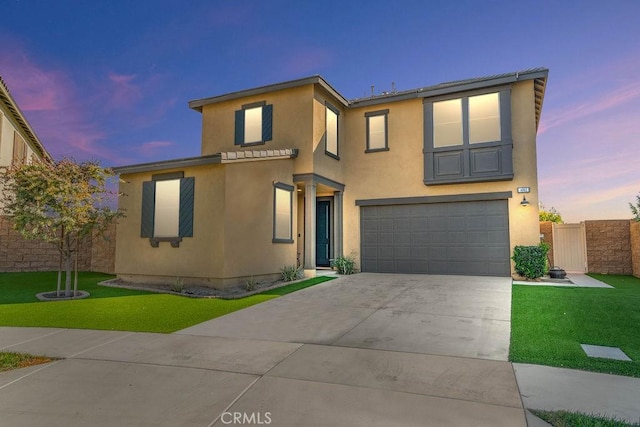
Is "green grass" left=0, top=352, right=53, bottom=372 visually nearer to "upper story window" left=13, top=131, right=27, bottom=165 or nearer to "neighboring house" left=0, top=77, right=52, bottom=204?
"neighboring house" left=0, top=77, right=52, bottom=204

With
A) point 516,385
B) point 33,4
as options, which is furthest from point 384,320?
point 33,4

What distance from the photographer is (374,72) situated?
60.8 ft

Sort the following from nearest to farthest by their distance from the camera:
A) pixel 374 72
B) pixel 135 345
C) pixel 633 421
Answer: pixel 633 421 < pixel 135 345 < pixel 374 72

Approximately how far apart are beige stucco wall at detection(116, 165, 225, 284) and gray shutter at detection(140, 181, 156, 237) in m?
0.19

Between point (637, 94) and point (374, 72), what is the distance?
1031cm

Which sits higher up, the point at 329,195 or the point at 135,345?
the point at 329,195

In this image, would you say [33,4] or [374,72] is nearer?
[33,4]

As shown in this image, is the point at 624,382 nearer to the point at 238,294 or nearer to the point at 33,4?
the point at 238,294

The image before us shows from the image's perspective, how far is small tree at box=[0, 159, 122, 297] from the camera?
27.9 feet

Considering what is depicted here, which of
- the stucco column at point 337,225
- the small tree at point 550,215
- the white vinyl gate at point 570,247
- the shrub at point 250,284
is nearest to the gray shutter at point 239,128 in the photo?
the stucco column at point 337,225

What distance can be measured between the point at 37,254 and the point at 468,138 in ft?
50.1

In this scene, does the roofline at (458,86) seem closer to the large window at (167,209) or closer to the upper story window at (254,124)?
the upper story window at (254,124)

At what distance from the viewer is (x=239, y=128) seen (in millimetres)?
13680

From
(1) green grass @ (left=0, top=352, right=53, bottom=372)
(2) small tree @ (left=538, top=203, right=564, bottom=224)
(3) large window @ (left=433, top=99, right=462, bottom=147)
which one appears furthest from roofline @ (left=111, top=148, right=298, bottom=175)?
(2) small tree @ (left=538, top=203, right=564, bottom=224)
